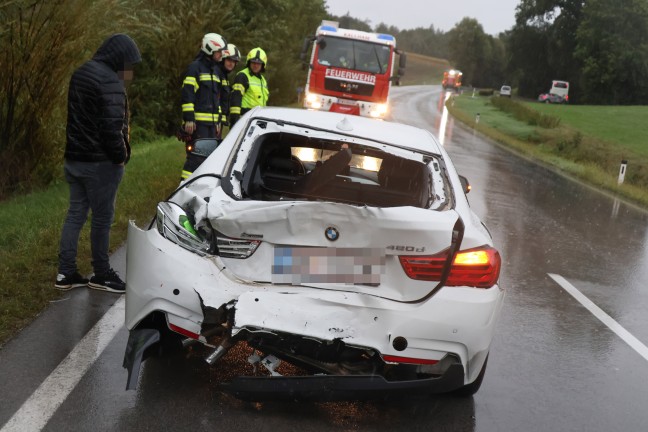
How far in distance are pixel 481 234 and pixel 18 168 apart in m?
7.99

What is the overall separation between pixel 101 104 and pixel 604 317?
4.47 metres

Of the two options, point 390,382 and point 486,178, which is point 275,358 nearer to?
point 390,382

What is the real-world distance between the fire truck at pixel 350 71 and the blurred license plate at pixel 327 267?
17974 millimetres

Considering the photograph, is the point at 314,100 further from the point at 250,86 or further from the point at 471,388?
the point at 471,388

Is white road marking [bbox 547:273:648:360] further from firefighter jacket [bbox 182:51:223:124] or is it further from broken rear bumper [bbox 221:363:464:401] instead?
firefighter jacket [bbox 182:51:223:124]

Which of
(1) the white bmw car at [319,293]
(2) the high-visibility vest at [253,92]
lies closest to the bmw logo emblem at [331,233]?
(1) the white bmw car at [319,293]

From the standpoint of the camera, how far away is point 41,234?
7.20 meters

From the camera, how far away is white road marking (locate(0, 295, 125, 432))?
3621 millimetres

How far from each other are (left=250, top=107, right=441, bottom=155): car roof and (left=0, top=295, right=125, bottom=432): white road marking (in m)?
1.69

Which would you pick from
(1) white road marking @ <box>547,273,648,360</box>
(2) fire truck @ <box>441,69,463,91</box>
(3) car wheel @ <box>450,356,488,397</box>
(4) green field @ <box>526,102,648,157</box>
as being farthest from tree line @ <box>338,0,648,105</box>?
(3) car wheel @ <box>450,356,488,397</box>

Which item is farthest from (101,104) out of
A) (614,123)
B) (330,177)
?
(614,123)

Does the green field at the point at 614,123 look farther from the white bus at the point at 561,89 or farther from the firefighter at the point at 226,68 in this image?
the firefighter at the point at 226,68

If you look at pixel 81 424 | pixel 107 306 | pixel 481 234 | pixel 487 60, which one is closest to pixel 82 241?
pixel 107 306

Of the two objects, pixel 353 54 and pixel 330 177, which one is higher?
pixel 353 54
